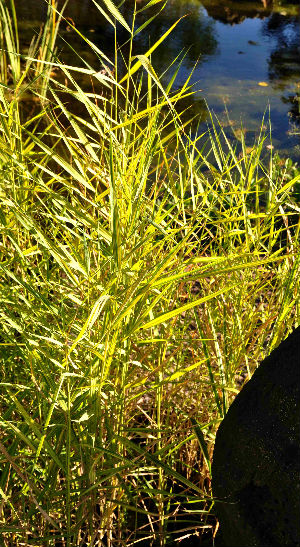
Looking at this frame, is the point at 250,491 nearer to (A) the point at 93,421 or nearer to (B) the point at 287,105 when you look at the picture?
(A) the point at 93,421

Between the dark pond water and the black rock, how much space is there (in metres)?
3.45

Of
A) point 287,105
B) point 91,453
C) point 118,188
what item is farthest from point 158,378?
point 287,105

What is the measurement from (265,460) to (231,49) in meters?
5.84

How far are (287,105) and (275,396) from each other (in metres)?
4.52

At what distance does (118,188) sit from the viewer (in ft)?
4.31

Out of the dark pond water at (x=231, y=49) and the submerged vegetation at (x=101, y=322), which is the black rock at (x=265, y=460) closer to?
the submerged vegetation at (x=101, y=322)

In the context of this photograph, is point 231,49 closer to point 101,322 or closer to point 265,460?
point 101,322

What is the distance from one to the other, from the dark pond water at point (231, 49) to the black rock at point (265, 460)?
345 centimetres

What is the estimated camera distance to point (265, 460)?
1.22 metres

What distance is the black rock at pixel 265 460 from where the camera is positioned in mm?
1164

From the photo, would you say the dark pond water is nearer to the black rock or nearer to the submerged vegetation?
the submerged vegetation

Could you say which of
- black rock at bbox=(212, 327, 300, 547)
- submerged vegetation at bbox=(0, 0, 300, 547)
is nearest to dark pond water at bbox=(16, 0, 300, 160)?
submerged vegetation at bbox=(0, 0, 300, 547)

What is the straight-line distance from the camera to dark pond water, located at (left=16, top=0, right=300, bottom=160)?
504 centimetres

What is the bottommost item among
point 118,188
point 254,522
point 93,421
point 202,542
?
point 202,542
